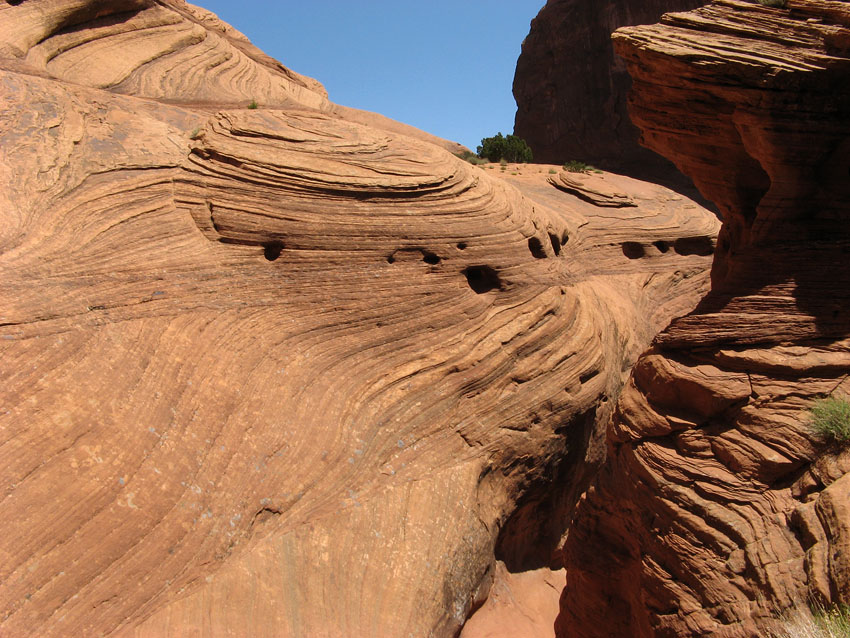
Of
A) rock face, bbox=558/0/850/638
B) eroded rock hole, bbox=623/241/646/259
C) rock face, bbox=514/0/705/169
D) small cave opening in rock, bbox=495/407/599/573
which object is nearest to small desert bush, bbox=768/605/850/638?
rock face, bbox=558/0/850/638

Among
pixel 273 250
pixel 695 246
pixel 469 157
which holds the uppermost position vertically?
pixel 469 157

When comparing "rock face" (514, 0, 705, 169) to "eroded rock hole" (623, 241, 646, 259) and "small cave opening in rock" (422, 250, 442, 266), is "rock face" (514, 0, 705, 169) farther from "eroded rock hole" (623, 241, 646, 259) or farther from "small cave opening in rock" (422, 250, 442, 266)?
"small cave opening in rock" (422, 250, 442, 266)

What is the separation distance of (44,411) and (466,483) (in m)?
5.49

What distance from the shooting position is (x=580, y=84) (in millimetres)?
31328

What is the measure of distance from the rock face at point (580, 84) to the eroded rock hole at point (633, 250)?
52.6ft

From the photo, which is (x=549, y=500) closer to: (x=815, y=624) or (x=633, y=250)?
(x=815, y=624)

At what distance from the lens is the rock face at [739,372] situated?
551cm

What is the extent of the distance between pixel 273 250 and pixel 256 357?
2.01 meters

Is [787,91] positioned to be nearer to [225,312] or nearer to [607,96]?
[225,312]

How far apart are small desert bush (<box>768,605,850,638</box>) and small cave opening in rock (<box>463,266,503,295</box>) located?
23.3 feet

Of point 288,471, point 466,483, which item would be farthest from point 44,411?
point 466,483

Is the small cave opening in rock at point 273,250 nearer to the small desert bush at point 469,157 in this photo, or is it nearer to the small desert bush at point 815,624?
the small desert bush at point 815,624

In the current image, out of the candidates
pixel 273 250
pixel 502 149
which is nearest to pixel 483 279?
pixel 273 250

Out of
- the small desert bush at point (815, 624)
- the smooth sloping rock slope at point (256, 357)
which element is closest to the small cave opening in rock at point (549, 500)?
the smooth sloping rock slope at point (256, 357)
